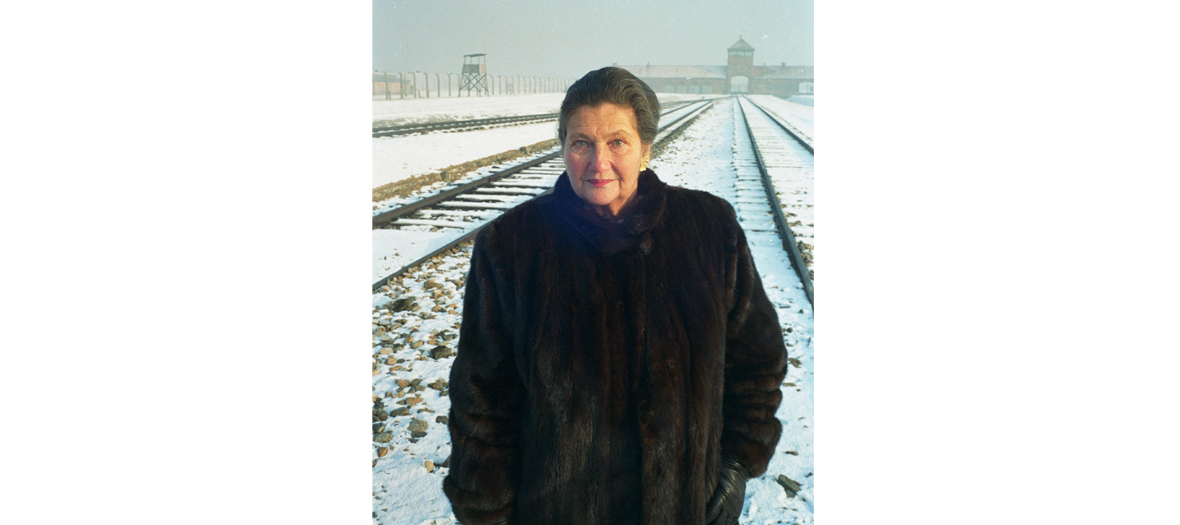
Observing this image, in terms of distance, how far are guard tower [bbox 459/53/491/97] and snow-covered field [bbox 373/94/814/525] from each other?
1.46 feet

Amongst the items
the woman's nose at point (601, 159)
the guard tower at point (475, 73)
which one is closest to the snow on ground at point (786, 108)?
the guard tower at point (475, 73)

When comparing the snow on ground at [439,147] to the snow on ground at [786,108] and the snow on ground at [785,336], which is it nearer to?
the snow on ground at [785,336]

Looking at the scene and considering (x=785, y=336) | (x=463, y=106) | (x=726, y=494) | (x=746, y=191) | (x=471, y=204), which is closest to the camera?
(x=726, y=494)

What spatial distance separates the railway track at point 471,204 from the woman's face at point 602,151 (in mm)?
2220

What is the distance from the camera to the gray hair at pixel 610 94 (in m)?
1.66

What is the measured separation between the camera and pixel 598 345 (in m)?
1.73

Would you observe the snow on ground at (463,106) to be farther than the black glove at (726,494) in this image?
Yes

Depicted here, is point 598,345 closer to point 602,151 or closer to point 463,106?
point 602,151

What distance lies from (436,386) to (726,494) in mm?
1775


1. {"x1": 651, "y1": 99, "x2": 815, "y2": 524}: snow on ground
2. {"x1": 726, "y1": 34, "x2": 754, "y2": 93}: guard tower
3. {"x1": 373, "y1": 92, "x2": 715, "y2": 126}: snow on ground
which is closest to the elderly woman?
{"x1": 651, "y1": 99, "x2": 815, "y2": 524}: snow on ground

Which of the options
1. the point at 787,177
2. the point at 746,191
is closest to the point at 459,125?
the point at 746,191
